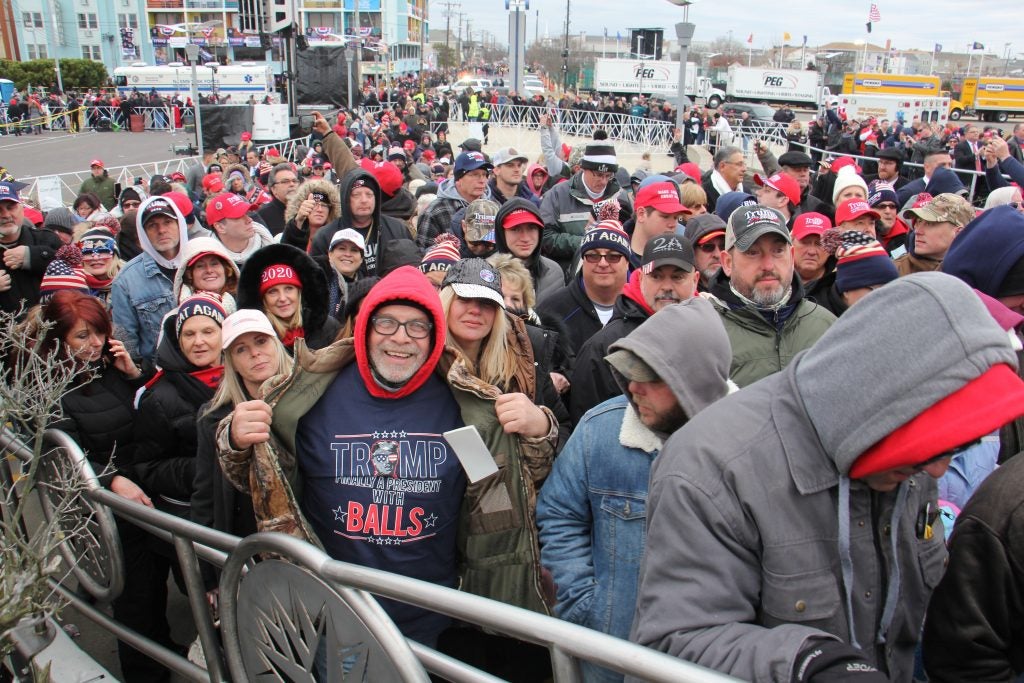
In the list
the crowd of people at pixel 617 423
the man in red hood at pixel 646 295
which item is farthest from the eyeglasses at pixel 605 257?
the man in red hood at pixel 646 295

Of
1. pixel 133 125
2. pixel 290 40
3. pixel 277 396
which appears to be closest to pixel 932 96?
pixel 290 40

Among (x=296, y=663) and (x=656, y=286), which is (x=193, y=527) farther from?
(x=656, y=286)

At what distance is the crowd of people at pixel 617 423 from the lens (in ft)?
4.49

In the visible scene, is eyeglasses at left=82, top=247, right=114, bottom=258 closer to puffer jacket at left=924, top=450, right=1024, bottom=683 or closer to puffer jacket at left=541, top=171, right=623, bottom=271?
puffer jacket at left=541, top=171, right=623, bottom=271

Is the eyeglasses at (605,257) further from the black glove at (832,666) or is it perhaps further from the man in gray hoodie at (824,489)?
the black glove at (832,666)

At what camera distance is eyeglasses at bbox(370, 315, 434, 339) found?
2590 mm

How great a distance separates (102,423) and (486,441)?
1945mm

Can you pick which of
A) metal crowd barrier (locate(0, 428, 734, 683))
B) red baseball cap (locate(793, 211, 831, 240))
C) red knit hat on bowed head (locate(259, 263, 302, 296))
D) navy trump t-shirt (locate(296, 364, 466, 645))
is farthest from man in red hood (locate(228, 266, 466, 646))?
red baseball cap (locate(793, 211, 831, 240))

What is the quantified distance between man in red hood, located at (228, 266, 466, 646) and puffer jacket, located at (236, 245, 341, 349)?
140 cm

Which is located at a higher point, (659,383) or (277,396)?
(659,383)

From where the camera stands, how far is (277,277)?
151 inches

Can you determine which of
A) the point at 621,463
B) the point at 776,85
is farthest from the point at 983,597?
the point at 776,85

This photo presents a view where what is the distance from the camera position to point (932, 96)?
37.0m

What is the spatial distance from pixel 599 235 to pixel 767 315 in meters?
1.20
